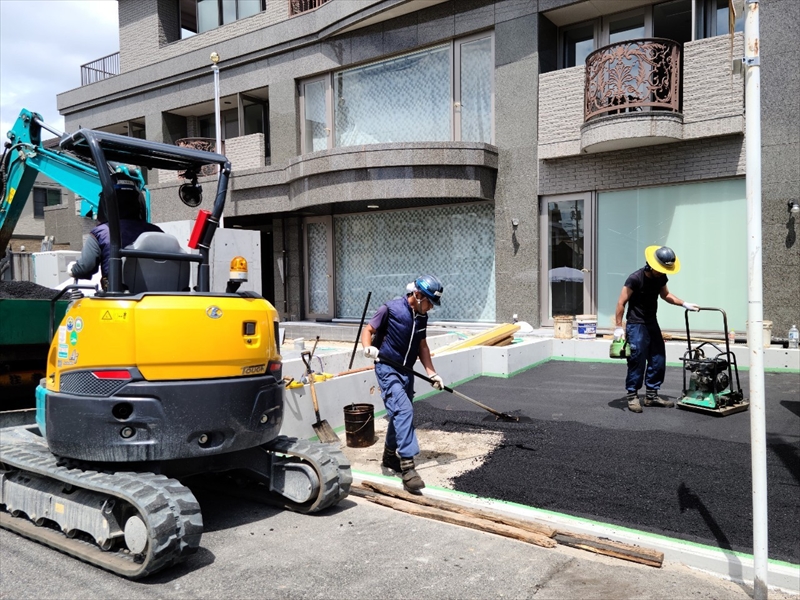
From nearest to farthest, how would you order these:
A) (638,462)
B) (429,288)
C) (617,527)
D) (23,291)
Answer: (617,527), (429,288), (638,462), (23,291)

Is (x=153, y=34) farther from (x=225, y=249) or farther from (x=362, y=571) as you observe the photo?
(x=362, y=571)

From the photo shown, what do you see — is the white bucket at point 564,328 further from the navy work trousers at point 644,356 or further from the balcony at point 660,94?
the navy work trousers at point 644,356

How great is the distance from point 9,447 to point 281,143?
13.7m

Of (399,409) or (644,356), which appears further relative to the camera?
(644,356)

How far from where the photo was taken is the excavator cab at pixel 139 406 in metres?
4.10

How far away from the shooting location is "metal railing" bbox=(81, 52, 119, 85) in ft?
73.8

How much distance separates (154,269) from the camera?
4.65 metres

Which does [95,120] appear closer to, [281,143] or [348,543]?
[281,143]

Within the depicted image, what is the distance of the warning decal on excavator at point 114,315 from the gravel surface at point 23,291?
92.8 inches

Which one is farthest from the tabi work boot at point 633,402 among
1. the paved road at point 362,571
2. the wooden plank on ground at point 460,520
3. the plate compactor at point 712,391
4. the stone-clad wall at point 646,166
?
the stone-clad wall at point 646,166

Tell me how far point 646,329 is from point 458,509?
408cm

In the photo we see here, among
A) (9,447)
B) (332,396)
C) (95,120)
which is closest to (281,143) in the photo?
(95,120)

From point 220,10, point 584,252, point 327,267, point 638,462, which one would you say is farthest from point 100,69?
point 638,462

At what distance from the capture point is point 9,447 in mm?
4953
